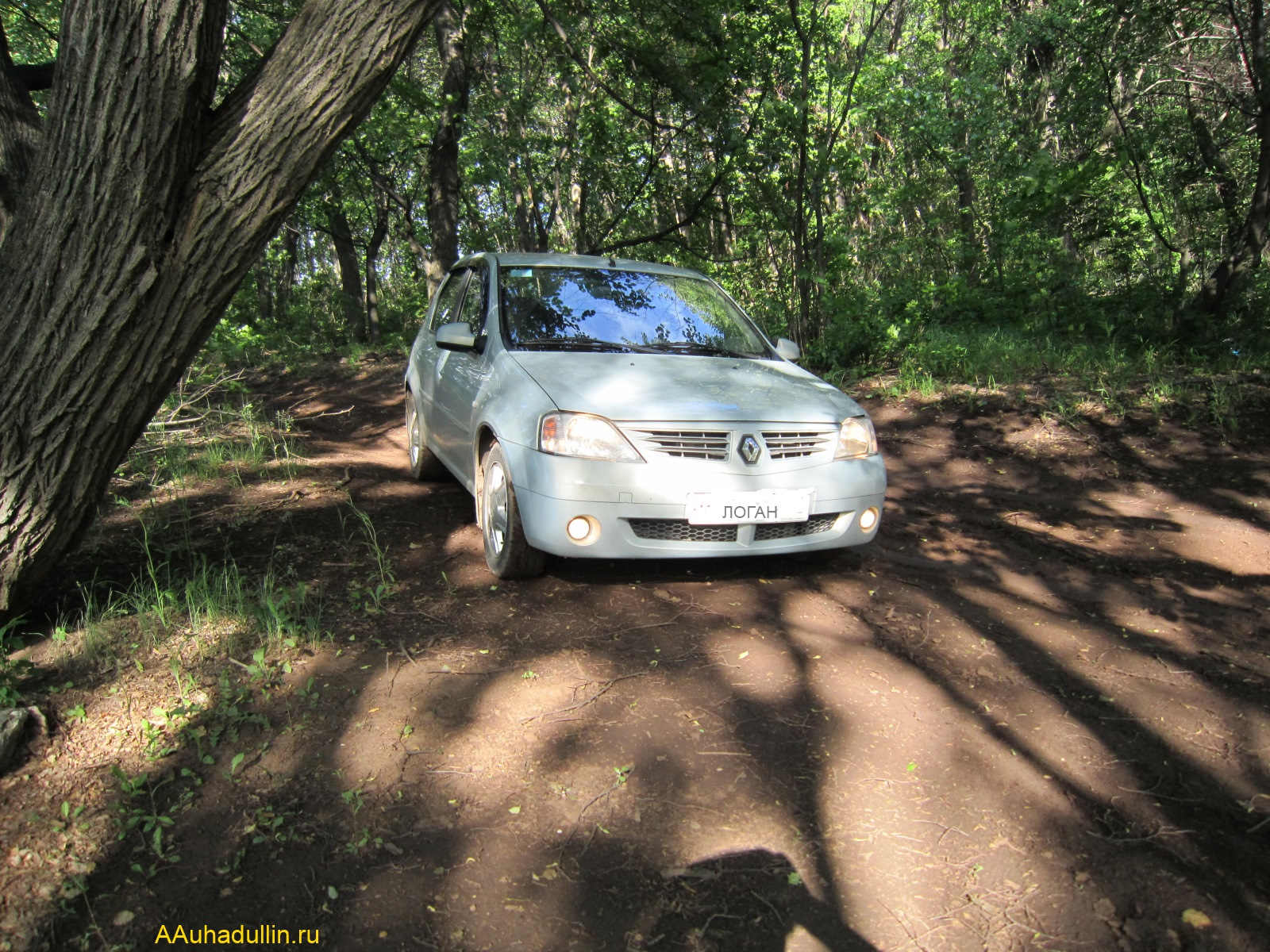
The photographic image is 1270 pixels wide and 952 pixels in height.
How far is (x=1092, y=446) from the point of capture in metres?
6.97

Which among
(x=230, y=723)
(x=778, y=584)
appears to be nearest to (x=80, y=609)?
(x=230, y=723)

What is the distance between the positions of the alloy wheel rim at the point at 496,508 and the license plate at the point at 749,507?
95 cm

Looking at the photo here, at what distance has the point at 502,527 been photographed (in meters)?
4.31

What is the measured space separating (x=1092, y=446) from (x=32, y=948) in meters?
7.14

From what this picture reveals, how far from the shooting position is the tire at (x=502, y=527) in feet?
13.7

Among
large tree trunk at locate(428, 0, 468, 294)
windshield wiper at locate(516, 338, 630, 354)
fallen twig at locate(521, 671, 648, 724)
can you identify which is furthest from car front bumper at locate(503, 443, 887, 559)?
large tree trunk at locate(428, 0, 468, 294)

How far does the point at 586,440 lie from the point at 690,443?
0.47 m

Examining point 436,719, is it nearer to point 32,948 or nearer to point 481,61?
point 32,948

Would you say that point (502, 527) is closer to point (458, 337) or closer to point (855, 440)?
point (458, 337)

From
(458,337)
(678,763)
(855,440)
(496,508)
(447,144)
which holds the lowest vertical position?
(678,763)

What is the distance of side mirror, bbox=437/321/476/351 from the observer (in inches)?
191

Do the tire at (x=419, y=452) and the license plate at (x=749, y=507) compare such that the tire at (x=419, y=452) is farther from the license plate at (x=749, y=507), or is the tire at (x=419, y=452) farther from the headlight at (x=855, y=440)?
the headlight at (x=855, y=440)

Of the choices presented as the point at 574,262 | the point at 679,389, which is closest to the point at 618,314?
the point at 574,262

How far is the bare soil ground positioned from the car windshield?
1.24 meters
